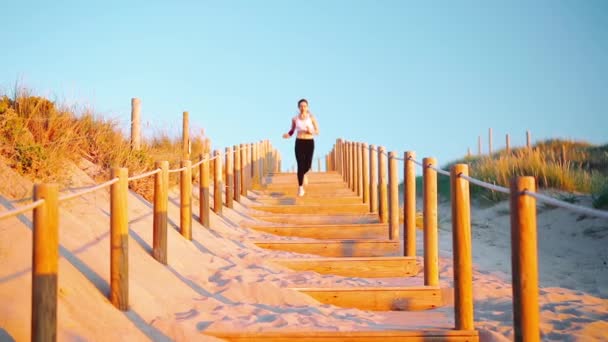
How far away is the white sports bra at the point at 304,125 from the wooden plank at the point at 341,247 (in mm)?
3736

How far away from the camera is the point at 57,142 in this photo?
828 cm

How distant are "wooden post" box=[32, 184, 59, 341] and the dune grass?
11.7 ft

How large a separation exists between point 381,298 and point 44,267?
11.7 feet

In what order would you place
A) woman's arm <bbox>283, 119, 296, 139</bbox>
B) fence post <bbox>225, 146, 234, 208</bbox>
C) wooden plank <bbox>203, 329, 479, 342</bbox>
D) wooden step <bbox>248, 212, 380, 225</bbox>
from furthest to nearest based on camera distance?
woman's arm <bbox>283, 119, 296, 139</bbox> < fence post <bbox>225, 146, 234, 208</bbox> < wooden step <bbox>248, 212, 380, 225</bbox> < wooden plank <bbox>203, 329, 479, 342</bbox>

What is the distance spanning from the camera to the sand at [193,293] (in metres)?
4.65

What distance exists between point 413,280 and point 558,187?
9.23 metres

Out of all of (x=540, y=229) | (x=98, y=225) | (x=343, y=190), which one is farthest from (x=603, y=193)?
(x=98, y=225)

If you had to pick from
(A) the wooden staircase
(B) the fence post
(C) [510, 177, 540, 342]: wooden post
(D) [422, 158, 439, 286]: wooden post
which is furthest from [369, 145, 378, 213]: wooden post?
(C) [510, 177, 540, 342]: wooden post

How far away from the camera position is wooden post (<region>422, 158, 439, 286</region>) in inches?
259

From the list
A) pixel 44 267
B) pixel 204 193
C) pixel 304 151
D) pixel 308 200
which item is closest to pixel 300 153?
pixel 304 151

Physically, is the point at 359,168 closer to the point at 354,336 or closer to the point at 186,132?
the point at 186,132

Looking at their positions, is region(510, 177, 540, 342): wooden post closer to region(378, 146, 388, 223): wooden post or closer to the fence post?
region(378, 146, 388, 223): wooden post

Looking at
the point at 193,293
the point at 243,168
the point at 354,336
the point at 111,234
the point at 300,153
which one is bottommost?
the point at 354,336

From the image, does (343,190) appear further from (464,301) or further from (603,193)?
(464,301)
